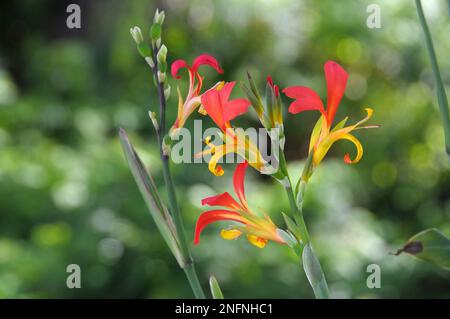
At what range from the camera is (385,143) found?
184 centimetres

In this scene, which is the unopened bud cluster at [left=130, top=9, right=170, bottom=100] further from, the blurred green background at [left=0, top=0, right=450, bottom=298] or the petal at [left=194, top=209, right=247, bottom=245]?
the blurred green background at [left=0, top=0, right=450, bottom=298]

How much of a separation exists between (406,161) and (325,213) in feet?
1.51

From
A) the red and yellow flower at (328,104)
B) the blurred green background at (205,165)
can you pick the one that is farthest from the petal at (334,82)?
the blurred green background at (205,165)

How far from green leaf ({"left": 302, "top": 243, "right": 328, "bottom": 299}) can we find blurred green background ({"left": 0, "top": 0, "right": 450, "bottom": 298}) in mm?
882

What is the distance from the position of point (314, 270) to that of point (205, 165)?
1.30 m

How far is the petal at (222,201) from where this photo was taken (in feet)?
1.16

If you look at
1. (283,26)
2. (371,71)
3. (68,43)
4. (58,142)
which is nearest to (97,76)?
(68,43)

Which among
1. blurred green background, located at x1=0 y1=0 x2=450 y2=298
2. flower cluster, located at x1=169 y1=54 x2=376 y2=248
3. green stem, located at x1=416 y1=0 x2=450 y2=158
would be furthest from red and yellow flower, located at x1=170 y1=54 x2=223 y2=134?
blurred green background, located at x1=0 y1=0 x2=450 y2=298

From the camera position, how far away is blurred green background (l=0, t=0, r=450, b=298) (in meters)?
1.35

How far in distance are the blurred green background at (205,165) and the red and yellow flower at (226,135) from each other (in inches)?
35.1

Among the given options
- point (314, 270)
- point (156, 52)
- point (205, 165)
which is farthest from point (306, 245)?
point (205, 165)

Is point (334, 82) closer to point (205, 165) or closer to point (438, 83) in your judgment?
point (438, 83)

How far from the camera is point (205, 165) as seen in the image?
166 centimetres

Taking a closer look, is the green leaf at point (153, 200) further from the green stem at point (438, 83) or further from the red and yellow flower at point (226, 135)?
the green stem at point (438, 83)
